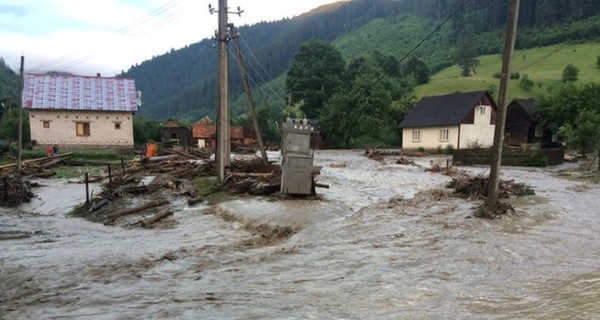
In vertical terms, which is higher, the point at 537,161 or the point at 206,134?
the point at 206,134

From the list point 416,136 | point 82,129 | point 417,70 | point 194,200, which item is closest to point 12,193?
point 194,200

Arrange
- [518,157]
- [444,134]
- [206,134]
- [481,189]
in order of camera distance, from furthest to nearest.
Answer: [206,134] → [444,134] → [518,157] → [481,189]

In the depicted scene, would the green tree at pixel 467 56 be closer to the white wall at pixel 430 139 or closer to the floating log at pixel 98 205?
the white wall at pixel 430 139

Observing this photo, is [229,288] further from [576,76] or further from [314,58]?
[576,76]

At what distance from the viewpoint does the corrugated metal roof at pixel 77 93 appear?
1694 inches

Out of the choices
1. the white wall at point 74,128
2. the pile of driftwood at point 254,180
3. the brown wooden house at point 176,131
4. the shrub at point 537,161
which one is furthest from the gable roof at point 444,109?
the pile of driftwood at point 254,180

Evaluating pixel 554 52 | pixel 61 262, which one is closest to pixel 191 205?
pixel 61 262

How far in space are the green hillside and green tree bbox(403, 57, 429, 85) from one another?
2484 mm

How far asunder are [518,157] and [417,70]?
64.6m

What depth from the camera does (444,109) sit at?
54500 millimetres

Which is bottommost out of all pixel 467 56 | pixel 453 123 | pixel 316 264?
pixel 316 264

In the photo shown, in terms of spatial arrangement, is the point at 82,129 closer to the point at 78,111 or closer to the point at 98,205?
the point at 78,111

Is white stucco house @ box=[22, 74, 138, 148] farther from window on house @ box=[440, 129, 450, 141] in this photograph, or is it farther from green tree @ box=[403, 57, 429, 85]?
green tree @ box=[403, 57, 429, 85]

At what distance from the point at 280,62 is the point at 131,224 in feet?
501
